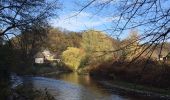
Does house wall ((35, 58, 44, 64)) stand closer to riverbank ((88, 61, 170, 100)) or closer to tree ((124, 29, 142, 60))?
riverbank ((88, 61, 170, 100))

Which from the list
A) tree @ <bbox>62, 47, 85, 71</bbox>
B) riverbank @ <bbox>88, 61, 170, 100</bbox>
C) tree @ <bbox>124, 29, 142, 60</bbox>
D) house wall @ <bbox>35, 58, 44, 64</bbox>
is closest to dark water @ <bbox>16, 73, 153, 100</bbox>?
riverbank @ <bbox>88, 61, 170, 100</bbox>

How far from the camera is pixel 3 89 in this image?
16.0 metres

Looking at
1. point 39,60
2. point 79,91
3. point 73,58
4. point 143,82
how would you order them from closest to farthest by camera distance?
point 79,91 < point 143,82 < point 73,58 < point 39,60

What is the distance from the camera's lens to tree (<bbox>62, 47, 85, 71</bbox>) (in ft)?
256

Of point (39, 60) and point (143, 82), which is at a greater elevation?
point (39, 60)

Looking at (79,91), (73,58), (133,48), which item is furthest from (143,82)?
(133,48)

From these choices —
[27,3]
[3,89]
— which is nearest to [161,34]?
[3,89]

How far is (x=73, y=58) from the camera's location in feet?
262

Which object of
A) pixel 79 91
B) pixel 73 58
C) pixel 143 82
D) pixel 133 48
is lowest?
pixel 79 91

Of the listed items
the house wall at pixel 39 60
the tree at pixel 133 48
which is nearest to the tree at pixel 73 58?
the house wall at pixel 39 60

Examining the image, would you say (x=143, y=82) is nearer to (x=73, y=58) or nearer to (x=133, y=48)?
(x=73, y=58)

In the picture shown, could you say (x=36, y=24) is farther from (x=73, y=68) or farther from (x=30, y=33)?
(x=73, y=68)

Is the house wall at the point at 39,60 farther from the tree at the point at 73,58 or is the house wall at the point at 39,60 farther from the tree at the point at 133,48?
the tree at the point at 133,48

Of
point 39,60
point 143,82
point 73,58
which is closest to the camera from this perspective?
point 143,82
